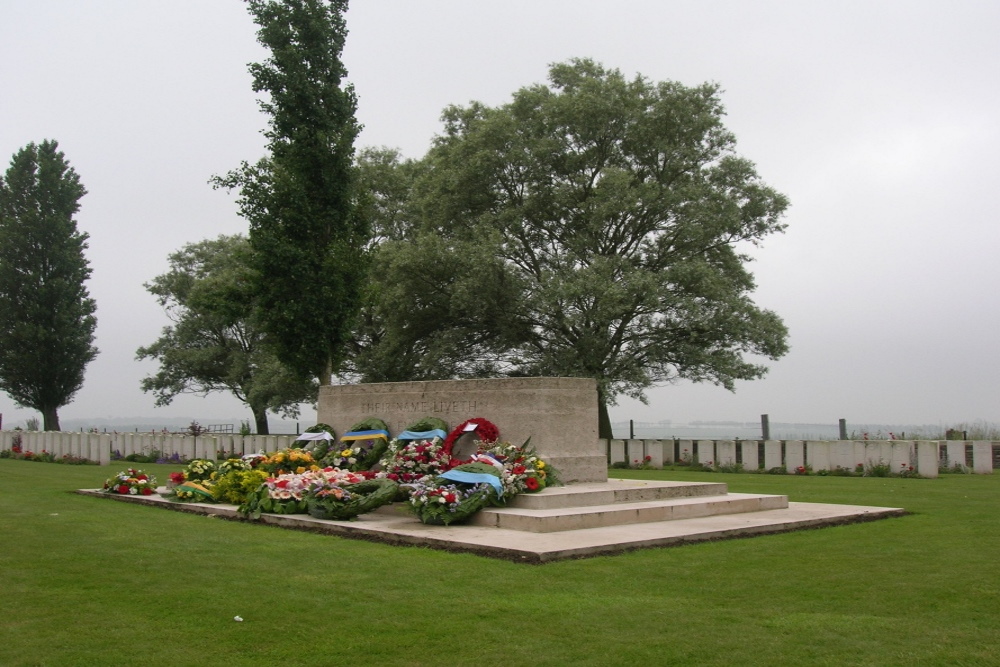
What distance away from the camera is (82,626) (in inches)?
215

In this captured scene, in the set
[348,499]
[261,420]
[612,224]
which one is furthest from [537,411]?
[261,420]

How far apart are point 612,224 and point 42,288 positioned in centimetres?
2527

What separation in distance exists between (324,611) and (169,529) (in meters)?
4.93

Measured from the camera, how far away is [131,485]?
562 inches

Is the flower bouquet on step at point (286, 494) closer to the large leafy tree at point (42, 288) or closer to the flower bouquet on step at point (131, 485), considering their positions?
the flower bouquet on step at point (131, 485)

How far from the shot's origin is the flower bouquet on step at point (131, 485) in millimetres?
14211

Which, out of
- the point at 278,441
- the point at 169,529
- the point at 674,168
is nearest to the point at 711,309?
the point at 674,168

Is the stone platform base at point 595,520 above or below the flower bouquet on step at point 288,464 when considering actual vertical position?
below

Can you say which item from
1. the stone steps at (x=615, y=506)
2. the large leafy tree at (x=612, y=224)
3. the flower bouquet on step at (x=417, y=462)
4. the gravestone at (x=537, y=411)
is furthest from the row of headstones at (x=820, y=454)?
the flower bouquet on step at (x=417, y=462)

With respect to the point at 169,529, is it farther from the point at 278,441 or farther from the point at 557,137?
the point at 557,137

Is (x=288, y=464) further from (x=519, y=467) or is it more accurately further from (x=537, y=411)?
(x=519, y=467)

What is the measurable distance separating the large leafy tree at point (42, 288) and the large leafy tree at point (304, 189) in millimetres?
21951

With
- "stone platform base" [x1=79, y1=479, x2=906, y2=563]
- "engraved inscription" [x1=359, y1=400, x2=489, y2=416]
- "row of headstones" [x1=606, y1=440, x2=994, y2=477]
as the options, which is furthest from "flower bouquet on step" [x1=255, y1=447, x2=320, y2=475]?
Answer: "row of headstones" [x1=606, y1=440, x2=994, y2=477]

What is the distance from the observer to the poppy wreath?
11859 millimetres
